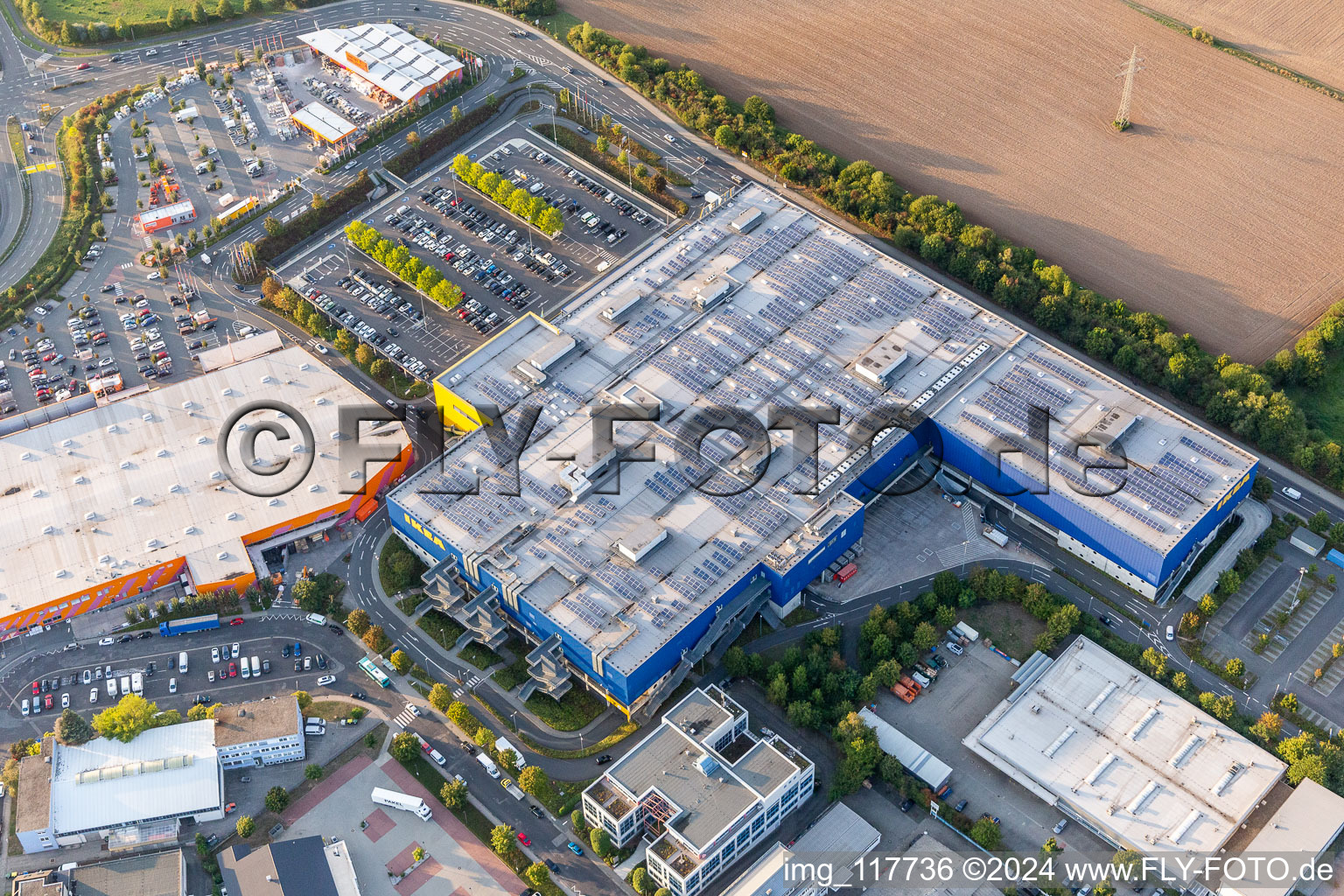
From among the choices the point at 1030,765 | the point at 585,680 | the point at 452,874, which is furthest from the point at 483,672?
the point at 1030,765

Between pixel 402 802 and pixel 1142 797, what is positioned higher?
pixel 1142 797

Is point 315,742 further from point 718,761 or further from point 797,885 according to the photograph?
point 797,885

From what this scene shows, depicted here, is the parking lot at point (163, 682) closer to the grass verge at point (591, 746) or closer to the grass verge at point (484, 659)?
the grass verge at point (484, 659)

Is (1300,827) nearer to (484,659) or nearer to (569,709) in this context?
(569,709)

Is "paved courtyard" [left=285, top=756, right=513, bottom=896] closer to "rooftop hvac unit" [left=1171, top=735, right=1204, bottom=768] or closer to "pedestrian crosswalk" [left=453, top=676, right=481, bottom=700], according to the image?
"pedestrian crosswalk" [left=453, top=676, right=481, bottom=700]

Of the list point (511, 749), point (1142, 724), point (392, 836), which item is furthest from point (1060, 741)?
point (392, 836)
